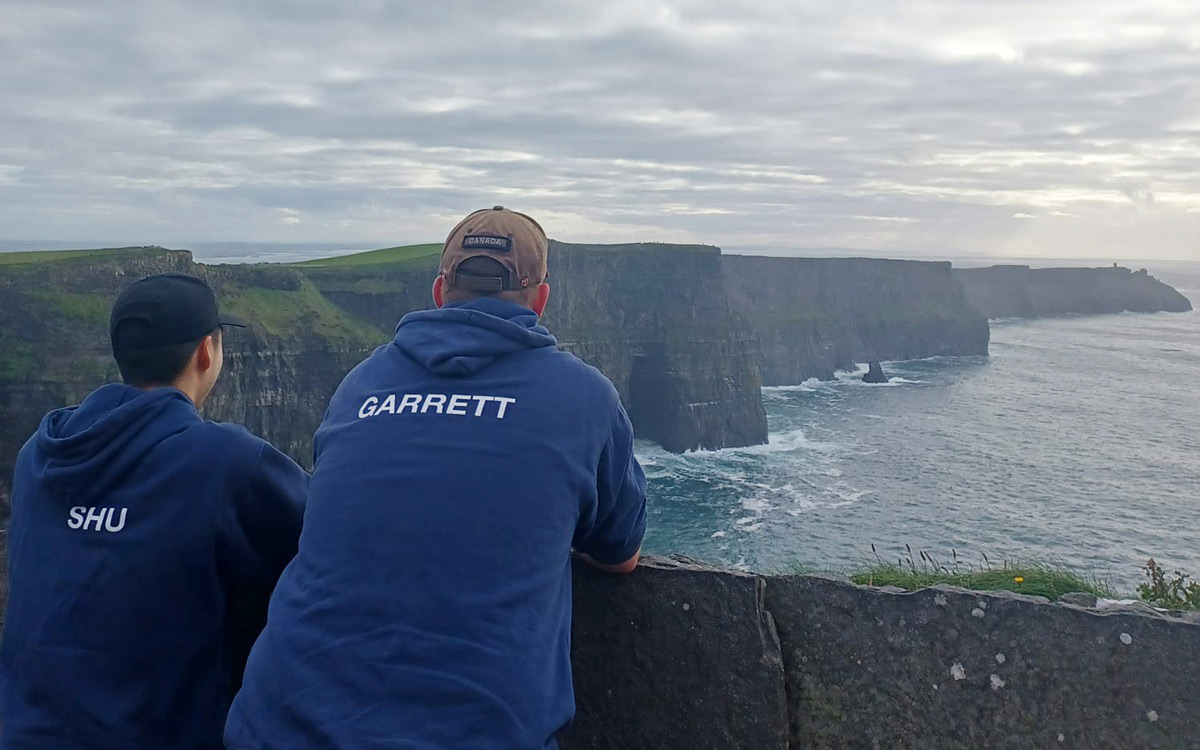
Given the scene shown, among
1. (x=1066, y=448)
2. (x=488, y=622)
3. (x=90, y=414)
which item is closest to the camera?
(x=488, y=622)

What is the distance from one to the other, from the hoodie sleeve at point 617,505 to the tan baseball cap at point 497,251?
0.61 m

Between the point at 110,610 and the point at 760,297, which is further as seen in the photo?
the point at 760,297

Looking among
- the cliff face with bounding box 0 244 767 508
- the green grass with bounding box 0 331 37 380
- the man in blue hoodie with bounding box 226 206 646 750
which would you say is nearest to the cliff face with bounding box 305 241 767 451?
the cliff face with bounding box 0 244 767 508

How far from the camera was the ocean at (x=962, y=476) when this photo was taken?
128 feet

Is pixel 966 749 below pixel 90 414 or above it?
below

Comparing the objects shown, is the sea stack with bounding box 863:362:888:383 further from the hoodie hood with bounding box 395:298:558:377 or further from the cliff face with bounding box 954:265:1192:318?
the hoodie hood with bounding box 395:298:558:377

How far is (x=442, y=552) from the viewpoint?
8.52ft

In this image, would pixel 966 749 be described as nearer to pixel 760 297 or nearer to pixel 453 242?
pixel 453 242

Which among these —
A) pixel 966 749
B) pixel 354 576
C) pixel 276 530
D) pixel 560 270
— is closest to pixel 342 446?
pixel 354 576

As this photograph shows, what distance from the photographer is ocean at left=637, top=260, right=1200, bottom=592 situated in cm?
3912

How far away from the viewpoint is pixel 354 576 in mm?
2604

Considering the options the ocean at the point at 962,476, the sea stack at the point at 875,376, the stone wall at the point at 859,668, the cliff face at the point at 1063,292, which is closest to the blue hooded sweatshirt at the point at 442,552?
the stone wall at the point at 859,668

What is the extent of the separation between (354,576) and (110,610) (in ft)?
3.34

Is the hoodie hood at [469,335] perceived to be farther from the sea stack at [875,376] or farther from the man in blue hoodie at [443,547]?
the sea stack at [875,376]
